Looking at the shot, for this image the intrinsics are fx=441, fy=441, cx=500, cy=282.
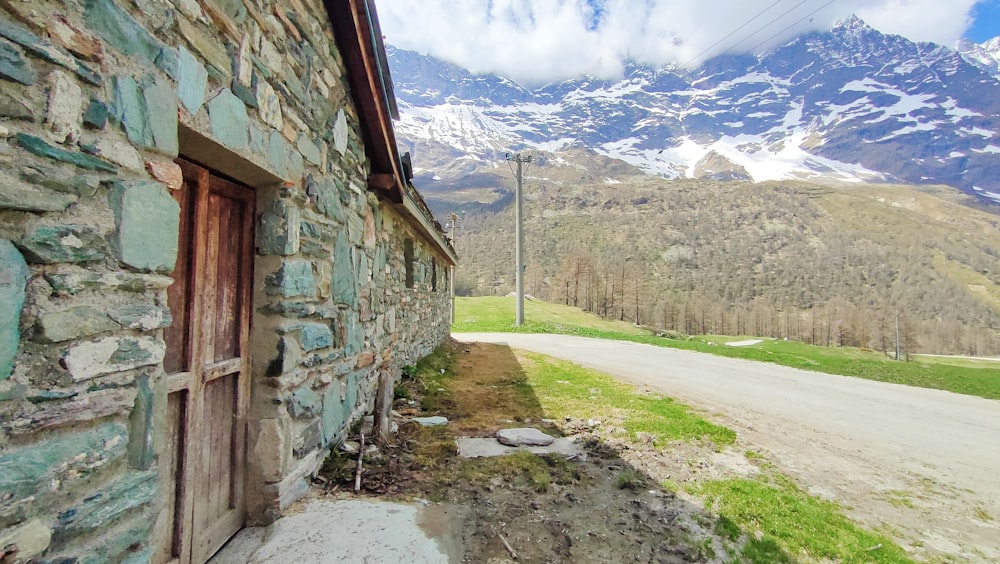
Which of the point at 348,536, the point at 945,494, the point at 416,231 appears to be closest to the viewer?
the point at 348,536

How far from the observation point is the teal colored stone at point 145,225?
5.40 feet

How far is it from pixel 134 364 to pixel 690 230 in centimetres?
13030

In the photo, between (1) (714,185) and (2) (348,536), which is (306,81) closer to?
→ (2) (348,536)

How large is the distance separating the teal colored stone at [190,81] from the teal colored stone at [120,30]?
0.14 metres

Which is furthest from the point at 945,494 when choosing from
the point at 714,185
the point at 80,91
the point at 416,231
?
the point at 714,185

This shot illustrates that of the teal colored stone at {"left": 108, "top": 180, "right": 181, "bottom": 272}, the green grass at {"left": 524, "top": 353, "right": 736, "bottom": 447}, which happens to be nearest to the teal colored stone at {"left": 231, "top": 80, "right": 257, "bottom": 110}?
the teal colored stone at {"left": 108, "top": 180, "right": 181, "bottom": 272}

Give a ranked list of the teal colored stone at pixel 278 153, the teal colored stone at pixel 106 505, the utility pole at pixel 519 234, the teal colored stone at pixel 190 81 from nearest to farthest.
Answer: the teal colored stone at pixel 106 505, the teal colored stone at pixel 190 81, the teal colored stone at pixel 278 153, the utility pole at pixel 519 234

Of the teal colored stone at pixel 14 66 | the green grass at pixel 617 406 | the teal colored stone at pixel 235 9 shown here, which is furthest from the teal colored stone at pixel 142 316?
the green grass at pixel 617 406

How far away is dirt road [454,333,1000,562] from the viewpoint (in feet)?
12.3

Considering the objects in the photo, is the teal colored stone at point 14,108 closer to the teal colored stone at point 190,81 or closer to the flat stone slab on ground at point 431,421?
the teal colored stone at point 190,81

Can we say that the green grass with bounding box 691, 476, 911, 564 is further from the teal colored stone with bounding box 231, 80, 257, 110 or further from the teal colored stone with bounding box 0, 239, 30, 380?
the teal colored stone with bounding box 231, 80, 257, 110

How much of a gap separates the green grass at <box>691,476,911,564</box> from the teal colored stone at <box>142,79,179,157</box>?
13.5 ft

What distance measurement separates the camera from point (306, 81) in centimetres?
337

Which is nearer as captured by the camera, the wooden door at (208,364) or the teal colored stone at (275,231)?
the wooden door at (208,364)
